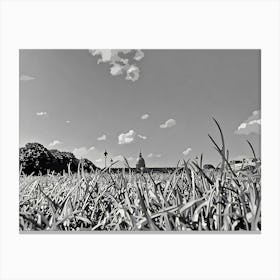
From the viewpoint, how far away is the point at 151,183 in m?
2.78

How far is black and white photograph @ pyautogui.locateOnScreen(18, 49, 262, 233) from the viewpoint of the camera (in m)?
2.77

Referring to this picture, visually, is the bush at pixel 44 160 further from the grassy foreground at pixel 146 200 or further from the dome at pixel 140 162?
the dome at pixel 140 162

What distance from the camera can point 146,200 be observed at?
271 centimetres

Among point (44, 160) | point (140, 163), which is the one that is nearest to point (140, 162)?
point (140, 163)

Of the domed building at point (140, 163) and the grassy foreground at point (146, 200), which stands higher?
the domed building at point (140, 163)

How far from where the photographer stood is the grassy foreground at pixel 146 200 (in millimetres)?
2652

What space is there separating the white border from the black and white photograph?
6cm

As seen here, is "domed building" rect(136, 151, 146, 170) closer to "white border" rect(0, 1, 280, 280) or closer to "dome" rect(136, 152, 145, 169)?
"dome" rect(136, 152, 145, 169)
